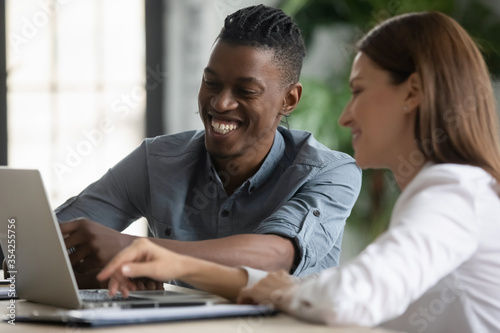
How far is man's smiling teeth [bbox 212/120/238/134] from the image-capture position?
201 cm

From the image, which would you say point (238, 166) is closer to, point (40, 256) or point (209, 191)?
point (209, 191)

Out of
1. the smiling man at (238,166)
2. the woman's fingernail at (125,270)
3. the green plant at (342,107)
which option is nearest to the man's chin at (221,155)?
the smiling man at (238,166)

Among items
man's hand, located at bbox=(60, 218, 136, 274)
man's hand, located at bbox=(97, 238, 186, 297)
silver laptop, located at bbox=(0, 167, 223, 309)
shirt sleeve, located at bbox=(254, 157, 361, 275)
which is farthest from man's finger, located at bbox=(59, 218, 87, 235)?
shirt sleeve, located at bbox=(254, 157, 361, 275)

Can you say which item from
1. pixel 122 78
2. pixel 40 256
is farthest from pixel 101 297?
pixel 122 78

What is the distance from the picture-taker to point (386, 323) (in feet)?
4.27

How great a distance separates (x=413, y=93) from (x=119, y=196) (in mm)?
1088

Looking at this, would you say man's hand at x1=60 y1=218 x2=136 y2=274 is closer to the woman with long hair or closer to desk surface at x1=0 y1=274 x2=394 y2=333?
the woman with long hair

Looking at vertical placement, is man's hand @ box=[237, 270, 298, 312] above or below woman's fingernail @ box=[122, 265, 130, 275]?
below

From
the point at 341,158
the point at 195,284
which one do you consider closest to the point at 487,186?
the point at 195,284

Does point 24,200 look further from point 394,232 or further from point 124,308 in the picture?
point 394,232

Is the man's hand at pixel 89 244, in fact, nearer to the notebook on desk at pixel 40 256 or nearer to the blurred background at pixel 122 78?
the notebook on desk at pixel 40 256

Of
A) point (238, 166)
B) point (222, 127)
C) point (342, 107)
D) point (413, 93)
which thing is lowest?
point (342, 107)

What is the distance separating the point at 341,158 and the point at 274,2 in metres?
2.16

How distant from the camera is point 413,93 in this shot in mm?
1255
